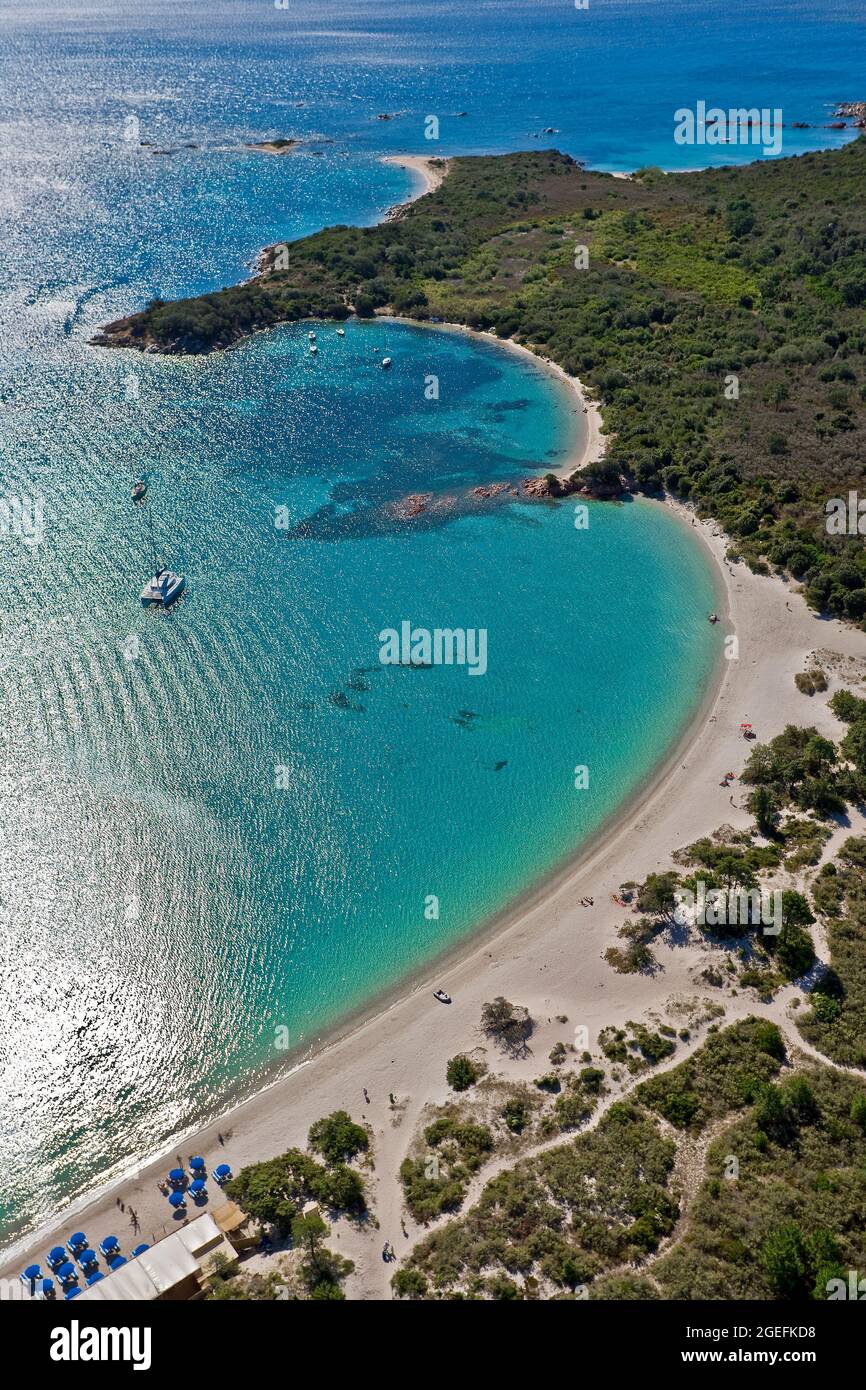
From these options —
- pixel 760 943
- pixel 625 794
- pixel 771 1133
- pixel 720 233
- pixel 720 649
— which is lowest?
pixel 771 1133

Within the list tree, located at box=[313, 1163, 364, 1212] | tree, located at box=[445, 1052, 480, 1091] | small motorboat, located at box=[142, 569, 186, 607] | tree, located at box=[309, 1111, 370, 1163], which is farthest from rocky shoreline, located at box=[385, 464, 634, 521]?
tree, located at box=[313, 1163, 364, 1212]

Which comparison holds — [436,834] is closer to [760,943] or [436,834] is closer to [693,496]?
[760,943]

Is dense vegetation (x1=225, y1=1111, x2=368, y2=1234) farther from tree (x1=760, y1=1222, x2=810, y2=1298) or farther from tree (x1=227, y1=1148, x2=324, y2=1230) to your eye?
tree (x1=760, y1=1222, x2=810, y2=1298)

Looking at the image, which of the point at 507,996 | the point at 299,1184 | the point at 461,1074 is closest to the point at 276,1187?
the point at 299,1184

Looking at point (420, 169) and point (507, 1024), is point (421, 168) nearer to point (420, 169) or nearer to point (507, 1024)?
point (420, 169)

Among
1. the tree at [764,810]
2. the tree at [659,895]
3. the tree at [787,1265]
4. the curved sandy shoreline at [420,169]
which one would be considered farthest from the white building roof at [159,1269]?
the curved sandy shoreline at [420,169]

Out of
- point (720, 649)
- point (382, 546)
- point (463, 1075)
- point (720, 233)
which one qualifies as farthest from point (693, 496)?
point (720, 233)
